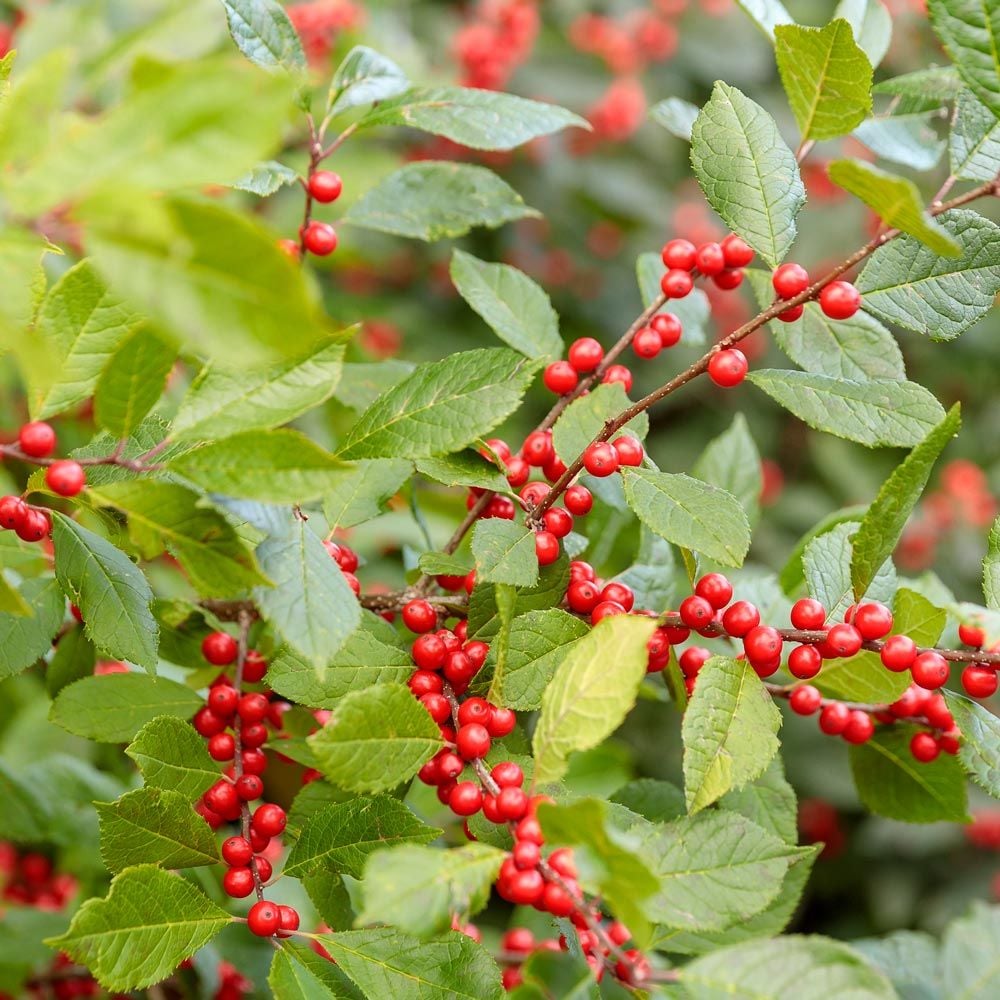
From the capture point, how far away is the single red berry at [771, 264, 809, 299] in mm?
962

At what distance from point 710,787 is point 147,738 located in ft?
1.54

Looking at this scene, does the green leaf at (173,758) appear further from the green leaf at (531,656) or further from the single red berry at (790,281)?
the single red berry at (790,281)

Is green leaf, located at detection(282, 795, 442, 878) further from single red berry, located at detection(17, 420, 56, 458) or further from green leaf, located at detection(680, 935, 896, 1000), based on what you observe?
single red berry, located at detection(17, 420, 56, 458)

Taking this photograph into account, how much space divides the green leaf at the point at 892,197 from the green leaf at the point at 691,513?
25 centimetres

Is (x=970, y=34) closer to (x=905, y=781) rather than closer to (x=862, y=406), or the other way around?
(x=862, y=406)

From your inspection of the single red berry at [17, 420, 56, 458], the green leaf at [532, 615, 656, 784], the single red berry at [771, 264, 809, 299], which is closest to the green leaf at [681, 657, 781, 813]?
the green leaf at [532, 615, 656, 784]

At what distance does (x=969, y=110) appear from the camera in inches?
36.8

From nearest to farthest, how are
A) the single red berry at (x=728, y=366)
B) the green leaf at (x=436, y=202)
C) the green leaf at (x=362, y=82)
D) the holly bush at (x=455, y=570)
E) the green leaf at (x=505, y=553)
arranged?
the holly bush at (x=455, y=570)
the green leaf at (x=505, y=553)
the single red berry at (x=728, y=366)
the green leaf at (x=362, y=82)
the green leaf at (x=436, y=202)

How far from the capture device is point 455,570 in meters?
1.03

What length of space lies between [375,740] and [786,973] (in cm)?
33

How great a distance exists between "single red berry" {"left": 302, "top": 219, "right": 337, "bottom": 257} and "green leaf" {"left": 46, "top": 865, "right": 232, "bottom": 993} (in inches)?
25.8

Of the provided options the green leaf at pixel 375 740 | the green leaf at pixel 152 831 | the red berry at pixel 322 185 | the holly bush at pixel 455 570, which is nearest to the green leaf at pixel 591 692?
the holly bush at pixel 455 570

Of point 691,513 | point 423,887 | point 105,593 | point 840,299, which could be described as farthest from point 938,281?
point 105,593

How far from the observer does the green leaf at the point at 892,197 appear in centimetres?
77
